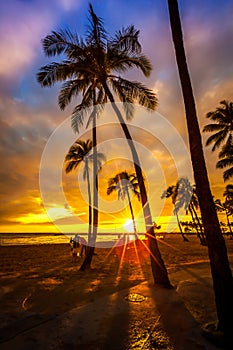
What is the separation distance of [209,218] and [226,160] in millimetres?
20679

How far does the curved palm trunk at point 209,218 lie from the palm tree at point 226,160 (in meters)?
18.9

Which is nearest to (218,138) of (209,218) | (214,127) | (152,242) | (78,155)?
(214,127)

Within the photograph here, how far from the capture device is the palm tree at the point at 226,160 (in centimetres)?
2241

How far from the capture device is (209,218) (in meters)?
4.78

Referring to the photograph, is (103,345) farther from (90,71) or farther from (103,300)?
(90,71)

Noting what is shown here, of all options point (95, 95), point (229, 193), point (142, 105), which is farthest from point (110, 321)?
point (229, 193)

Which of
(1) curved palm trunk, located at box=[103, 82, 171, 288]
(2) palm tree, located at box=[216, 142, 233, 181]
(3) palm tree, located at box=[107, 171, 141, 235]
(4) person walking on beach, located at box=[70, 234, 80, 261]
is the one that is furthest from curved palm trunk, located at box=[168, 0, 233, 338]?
(3) palm tree, located at box=[107, 171, 141, 235]

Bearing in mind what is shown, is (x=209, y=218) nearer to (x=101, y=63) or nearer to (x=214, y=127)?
(x=101, y=63)

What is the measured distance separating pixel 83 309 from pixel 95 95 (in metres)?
10.4

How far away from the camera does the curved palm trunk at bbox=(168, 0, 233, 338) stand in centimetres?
449

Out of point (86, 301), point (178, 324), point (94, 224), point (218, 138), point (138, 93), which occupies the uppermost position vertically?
point (218, 138)

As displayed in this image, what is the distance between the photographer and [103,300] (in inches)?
276

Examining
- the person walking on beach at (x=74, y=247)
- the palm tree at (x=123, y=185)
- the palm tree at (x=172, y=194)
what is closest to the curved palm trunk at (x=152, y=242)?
the person walking on beach at (x=74, y=247)

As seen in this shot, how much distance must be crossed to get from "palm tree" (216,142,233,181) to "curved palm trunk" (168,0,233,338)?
18.9m
